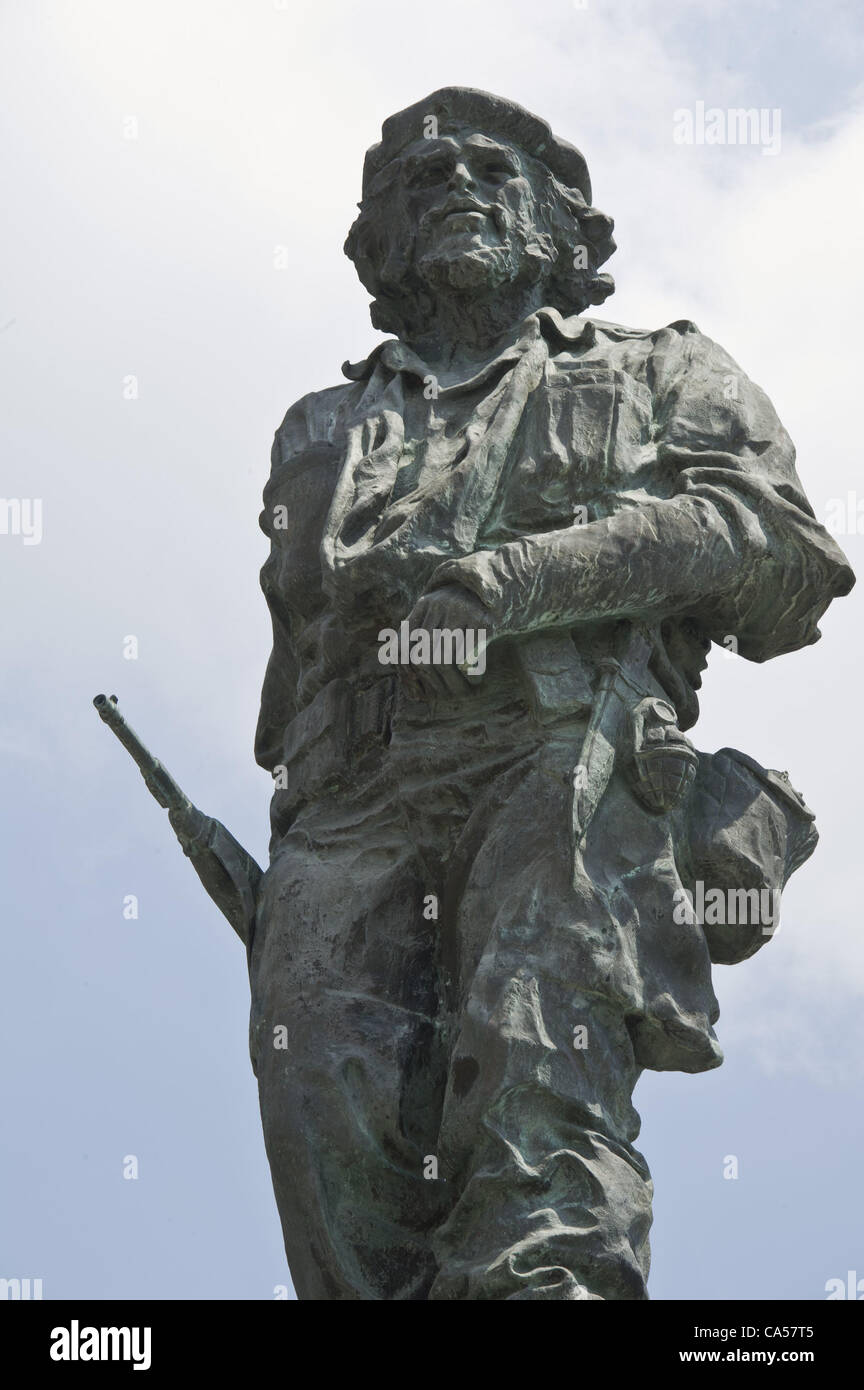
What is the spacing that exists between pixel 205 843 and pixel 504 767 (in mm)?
1257

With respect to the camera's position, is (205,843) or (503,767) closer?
(503,767)

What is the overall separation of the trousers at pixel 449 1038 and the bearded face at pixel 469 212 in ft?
5.92

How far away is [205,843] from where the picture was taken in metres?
10.9

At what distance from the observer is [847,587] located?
1067cm

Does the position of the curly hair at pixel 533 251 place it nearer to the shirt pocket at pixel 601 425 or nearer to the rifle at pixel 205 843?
the shirt pocket at pixel 601 425

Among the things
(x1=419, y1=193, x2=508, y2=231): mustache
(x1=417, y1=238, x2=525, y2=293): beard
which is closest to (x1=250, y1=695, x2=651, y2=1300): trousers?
(x1=417, y1=238, x2=525, y2=293): beard

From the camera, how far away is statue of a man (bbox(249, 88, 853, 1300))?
9734 millimetres

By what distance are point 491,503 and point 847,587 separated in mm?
1273

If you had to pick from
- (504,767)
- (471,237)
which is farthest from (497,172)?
(504,767)

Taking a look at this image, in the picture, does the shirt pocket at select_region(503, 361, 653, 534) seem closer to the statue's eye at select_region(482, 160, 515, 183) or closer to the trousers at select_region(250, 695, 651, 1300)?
the trousers at select_region(250, 695, 651, 1300)

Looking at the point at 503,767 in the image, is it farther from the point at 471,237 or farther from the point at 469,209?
the point at 469,209

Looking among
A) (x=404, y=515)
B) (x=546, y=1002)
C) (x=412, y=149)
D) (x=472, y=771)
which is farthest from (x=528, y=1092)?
(x=412, y=149)

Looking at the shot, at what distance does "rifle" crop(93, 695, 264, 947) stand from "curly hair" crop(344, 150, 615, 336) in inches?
74.3

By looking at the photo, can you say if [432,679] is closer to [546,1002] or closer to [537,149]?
[546,1002]
